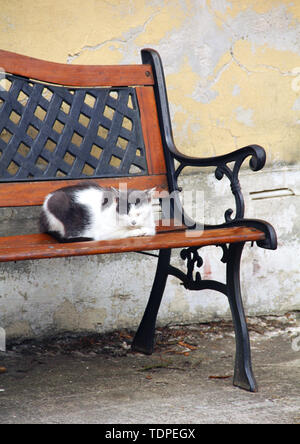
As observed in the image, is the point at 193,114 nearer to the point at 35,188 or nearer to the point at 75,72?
the point at 75,72

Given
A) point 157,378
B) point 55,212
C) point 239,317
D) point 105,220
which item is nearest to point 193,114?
point 105,220

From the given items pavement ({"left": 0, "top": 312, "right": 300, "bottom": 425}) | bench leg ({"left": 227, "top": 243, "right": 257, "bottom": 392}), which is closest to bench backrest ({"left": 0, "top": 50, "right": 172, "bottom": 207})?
bench leg ({"left": 227, "top": 243, "right": 257, "bottom": 392})

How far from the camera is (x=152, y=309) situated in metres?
3.04

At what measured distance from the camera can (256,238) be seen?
7.78ft

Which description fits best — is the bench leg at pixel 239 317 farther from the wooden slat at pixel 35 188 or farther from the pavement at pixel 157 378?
the wooden slat at pixel 35 188

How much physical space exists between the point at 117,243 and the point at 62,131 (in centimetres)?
86

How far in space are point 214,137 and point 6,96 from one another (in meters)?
1.25

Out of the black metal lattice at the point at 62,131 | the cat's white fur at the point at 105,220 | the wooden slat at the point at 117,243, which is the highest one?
the black metal lattice at the point at 62,131

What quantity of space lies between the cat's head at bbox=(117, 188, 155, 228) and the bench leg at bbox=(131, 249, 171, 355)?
36 centimetres

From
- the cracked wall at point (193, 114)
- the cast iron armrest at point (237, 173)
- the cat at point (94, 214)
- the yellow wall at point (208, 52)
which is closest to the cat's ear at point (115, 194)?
the cat at point (94, 214)

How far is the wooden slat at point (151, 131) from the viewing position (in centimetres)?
301

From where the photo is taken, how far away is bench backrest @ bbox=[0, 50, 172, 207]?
2.77 m
